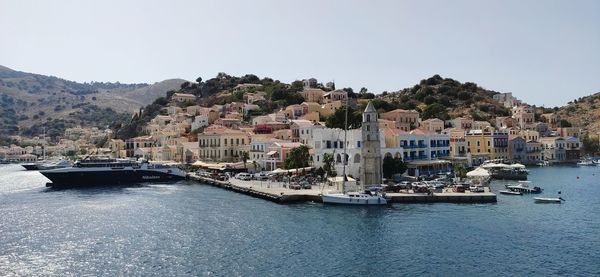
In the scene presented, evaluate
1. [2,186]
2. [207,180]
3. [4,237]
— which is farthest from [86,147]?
[4,237]

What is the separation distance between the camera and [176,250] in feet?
98.7

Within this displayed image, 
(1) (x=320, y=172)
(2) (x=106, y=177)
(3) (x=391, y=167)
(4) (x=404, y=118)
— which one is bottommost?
(2) (x=106, y=177)

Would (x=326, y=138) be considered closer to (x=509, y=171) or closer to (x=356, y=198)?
(x=356, y=198)

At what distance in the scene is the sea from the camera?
26.2 meters

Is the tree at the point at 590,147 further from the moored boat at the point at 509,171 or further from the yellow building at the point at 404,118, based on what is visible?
the moored boat at the point at 509,171

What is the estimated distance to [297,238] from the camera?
105 feet

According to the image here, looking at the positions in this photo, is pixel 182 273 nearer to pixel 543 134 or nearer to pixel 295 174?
pixel 295 174

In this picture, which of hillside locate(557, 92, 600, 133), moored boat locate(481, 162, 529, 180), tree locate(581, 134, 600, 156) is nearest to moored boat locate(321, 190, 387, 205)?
moored boat locate(481, 162, 529, 180)

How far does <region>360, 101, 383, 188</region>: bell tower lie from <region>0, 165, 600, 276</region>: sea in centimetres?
800

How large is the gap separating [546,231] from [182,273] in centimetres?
2277

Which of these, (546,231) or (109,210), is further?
(109,210)

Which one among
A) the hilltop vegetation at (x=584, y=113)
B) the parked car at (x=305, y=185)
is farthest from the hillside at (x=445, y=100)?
the parked car at (x=305, y=185)

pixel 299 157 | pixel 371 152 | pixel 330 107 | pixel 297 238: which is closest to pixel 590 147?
pixel 330 107

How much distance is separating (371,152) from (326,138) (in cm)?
1098
